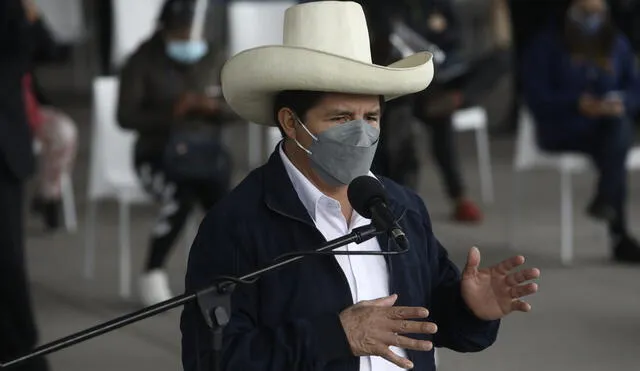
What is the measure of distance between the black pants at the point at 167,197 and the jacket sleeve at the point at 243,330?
11.3 ft

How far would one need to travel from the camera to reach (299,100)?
2623mm

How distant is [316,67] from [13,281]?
214 cm

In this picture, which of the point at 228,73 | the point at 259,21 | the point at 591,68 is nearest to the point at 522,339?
the point at 591,68

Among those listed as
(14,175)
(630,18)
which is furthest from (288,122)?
(630,18)

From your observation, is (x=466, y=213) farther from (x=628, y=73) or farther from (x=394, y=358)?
(x=394, y=358)

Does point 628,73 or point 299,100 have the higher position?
point 299,100

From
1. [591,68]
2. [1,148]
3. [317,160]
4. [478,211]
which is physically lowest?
[478,211]

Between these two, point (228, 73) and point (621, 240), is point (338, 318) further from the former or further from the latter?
point (621, 240)

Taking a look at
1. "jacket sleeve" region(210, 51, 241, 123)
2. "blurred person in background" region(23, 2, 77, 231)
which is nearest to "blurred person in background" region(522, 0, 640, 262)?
"jacket sleeve" region(210, 51, 241, 123)

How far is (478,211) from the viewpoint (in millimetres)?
8117

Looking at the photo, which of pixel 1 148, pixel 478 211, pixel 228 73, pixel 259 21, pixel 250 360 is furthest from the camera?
pixel 259 21

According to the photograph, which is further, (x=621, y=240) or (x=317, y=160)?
(x=621, y=240)

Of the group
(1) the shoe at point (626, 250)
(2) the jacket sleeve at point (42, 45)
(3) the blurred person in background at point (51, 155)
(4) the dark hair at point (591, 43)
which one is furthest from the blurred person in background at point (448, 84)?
(3) the blurred person in background at point (51, 155)

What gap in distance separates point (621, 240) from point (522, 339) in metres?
1.58
